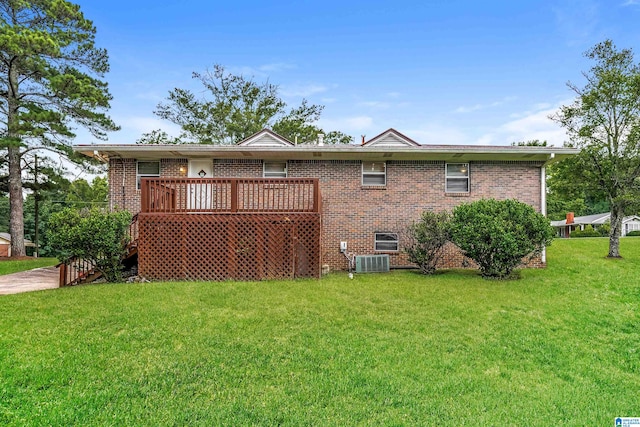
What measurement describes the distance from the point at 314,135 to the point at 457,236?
17651mm

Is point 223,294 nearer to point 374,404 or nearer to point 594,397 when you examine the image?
point 374,404

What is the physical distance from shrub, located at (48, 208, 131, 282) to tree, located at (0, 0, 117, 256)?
9.41 metres

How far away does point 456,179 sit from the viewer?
11.2m

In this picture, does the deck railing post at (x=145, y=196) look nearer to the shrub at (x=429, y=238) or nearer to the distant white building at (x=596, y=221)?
the shrub at (x=429, y=238)

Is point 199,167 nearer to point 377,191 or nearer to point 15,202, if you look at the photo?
point 377,191

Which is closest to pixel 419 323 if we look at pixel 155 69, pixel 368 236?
pixel 368 236

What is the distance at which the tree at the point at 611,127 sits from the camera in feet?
40.2

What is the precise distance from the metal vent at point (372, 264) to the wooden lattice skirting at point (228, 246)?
184 cm

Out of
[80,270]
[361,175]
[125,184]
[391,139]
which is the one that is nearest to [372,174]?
[361,175]

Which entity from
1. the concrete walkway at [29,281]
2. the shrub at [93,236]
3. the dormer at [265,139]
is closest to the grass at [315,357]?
the shrub at [93,236]

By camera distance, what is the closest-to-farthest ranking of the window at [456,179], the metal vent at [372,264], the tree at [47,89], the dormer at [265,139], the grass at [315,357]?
the grass at [315,357] → the metal vent at [372,264] → the window at [456,179] → the dormer at [265,139] → the tree at [47,89]

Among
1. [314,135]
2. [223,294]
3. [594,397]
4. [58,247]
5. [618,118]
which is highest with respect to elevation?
[314,135]

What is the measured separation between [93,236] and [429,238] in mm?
8401

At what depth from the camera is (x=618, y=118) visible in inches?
493
